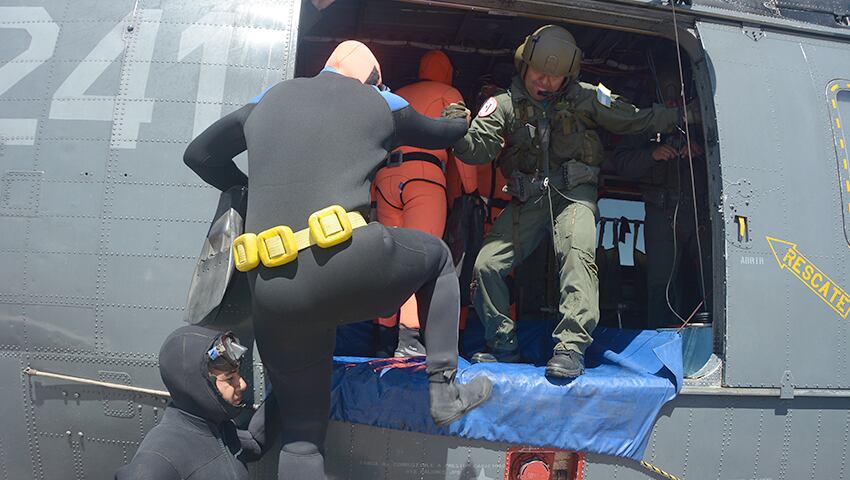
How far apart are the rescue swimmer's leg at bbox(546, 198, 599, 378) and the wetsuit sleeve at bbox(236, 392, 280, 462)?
141 centimetres

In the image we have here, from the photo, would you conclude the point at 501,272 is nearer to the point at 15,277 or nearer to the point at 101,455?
the point at 101,455

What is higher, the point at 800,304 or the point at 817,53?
the point at 817,53

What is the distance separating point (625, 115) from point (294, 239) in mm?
2429

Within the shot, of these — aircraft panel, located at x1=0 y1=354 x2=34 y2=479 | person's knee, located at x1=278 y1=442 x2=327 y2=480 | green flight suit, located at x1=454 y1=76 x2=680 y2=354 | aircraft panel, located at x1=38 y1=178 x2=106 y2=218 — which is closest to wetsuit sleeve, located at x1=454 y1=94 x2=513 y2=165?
green flight suit, located at x1=454 y1=76 x2=680 y2=354

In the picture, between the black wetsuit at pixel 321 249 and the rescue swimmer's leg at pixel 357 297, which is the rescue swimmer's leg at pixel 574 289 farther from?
the black wetsuit at pixel 321 249

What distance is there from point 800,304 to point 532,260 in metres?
2.13

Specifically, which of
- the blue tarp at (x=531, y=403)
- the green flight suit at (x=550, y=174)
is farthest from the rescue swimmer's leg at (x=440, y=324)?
the green flight suit at (x=550, y=174)

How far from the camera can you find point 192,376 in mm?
2805

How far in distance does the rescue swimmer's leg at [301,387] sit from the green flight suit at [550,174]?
1404 millimetres

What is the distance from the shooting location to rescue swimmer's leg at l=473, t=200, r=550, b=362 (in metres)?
4.02

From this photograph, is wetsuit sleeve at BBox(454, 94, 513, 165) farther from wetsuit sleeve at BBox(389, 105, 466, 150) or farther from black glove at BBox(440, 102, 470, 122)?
wetsuit sleeve at BBox(389, 105, 466, 150)

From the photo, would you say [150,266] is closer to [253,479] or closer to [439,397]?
[253,479]

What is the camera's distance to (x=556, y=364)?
3.48m

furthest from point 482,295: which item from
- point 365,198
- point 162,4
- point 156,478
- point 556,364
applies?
point 162,4
